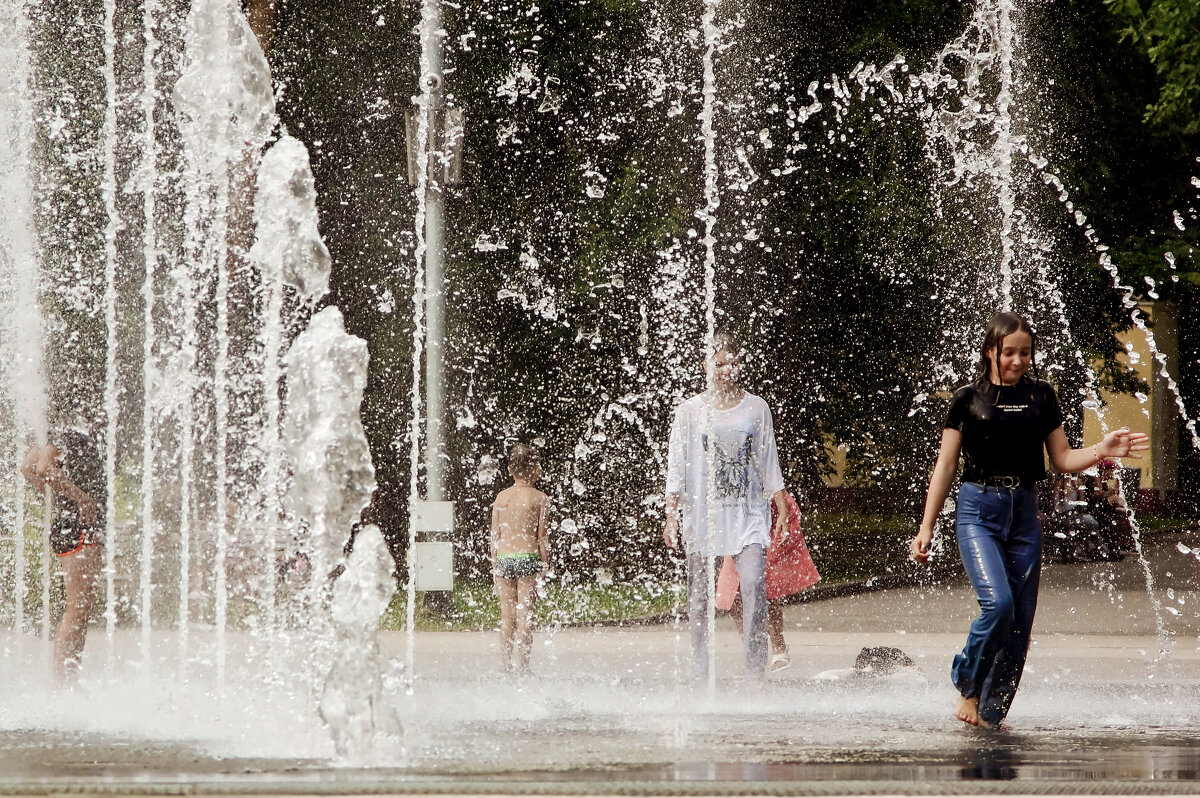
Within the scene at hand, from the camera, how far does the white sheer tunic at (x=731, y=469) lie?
27.5 feet

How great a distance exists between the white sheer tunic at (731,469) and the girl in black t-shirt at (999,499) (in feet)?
4.79

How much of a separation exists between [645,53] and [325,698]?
16287 millimetres

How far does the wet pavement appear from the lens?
5273 mm

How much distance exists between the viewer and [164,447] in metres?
14.4

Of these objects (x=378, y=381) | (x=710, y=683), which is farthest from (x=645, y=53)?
(x=710, y=683)

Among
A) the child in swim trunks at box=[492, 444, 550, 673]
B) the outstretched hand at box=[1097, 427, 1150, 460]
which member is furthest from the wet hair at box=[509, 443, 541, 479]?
the outstretched hand at box=[1097, 427, 1150, 460]

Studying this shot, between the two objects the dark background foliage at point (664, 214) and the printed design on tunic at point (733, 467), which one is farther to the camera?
the dark background foliage at point (664, 214)

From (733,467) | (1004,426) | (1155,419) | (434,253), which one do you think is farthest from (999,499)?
(1155,419)

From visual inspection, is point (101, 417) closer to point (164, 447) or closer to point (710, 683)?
point (164, 447)

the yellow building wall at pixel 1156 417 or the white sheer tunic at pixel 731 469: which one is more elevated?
the yellow building wall at pixel 1156 417

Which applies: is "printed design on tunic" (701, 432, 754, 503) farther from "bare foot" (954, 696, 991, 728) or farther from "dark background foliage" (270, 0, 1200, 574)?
"dark background foliage" (270, 0, 1200, 574)

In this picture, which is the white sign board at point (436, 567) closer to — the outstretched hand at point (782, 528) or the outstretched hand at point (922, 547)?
the outstretched hand at point (782, 528)

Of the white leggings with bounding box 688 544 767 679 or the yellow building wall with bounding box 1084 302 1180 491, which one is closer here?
the white leggings with bounding box 688 544 767 679

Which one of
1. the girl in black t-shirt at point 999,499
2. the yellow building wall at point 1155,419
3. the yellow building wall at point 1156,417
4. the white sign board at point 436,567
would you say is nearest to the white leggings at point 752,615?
the girl in black t-shirt at point 999,499
